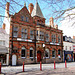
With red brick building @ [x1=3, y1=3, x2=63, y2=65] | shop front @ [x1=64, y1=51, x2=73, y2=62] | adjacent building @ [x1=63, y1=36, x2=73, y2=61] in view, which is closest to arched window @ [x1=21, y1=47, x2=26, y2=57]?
red brick building @ [x1=3, y1=3, x2=63, y2=65]

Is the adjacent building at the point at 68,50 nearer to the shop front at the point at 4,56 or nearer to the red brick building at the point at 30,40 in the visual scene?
the red brick building at the point at 30,40

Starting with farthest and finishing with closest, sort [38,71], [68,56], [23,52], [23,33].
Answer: [68,56] < [23,33] < [23,52] < [38,71]

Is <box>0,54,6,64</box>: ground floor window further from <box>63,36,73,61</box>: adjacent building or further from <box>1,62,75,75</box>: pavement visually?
<box>63,36,73,61</box>: adjacent building

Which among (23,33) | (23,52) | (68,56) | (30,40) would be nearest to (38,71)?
(23,52)

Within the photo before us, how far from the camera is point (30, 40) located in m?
26.8

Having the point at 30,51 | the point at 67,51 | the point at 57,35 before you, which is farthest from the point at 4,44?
the point at 67,51

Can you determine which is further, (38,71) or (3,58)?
(3,58)

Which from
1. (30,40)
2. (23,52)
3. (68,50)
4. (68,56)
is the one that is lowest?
(68,56)

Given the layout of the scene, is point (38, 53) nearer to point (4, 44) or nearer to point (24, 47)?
point (24, 47)

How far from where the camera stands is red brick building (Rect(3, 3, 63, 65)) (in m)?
24.5

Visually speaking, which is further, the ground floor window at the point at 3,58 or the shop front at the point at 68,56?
the shop front at the point at 68,56

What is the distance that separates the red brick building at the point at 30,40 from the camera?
80.4 feet

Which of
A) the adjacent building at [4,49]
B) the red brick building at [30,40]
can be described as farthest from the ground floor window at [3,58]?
the red brick building at [30,40]

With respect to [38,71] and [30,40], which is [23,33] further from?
[38,71]
